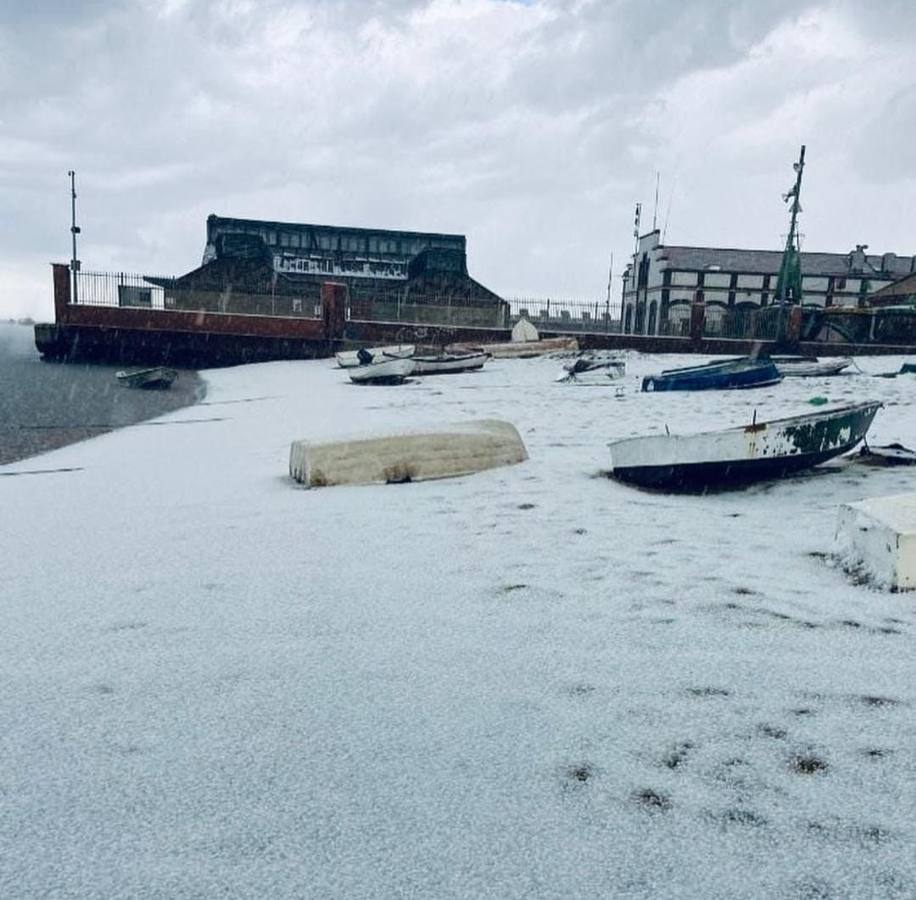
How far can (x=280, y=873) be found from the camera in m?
1.53

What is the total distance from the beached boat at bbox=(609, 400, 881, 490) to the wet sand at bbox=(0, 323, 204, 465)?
22.8ft

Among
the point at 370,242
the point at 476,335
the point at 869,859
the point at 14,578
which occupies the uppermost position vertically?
the point at 370,242

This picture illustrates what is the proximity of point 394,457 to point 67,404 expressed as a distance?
1132cm

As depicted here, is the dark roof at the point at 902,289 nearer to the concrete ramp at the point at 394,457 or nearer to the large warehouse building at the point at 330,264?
the large warehouse building at the point at 330,264

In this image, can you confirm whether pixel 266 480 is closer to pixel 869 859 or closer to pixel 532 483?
pixel 532 483

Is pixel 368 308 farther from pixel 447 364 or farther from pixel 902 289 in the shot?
pixel 902 289

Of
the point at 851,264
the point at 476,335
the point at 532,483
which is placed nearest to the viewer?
the point at 532,483

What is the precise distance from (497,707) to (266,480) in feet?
13.7

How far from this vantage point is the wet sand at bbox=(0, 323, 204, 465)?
10.1 meters

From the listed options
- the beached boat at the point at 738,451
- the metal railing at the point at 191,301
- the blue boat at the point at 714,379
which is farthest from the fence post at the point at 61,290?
the beached boat at the point at 738,451

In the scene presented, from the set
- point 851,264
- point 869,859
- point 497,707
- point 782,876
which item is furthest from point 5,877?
point 851,264

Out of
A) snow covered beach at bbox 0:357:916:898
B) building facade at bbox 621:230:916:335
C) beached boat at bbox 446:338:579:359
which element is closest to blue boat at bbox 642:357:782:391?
snow covered beach at bbox 0:357:916:898

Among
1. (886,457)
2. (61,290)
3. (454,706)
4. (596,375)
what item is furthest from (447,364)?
(454,706)

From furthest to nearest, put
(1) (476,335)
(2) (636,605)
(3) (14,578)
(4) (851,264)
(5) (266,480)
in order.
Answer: (4) (851,264) < (1) (476,335) < (5) (266,480) < (3) (14,578) < (2) (636,605)
